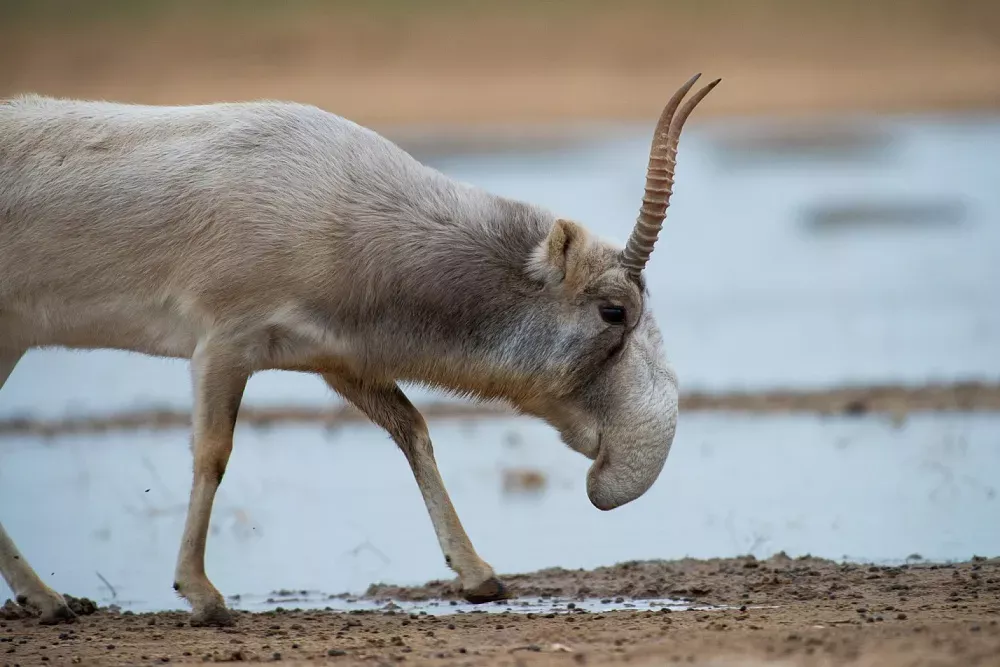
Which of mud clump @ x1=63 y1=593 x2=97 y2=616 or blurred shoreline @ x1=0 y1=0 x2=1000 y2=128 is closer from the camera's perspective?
mud clump @ x1=63 y1=593 x2=97 y2=616

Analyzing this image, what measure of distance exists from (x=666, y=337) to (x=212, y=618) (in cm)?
806

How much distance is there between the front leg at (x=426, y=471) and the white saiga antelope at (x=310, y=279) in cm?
2

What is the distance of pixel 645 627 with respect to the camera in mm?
5840

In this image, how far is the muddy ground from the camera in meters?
5.06

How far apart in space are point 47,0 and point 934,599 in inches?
1483

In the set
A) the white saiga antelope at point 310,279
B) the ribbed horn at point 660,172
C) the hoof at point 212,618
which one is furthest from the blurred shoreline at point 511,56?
the hoof at point 212,618

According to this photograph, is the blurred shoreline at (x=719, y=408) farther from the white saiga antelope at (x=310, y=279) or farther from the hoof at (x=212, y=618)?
the hoof at (x=212, y=618)

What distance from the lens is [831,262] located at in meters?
18.1

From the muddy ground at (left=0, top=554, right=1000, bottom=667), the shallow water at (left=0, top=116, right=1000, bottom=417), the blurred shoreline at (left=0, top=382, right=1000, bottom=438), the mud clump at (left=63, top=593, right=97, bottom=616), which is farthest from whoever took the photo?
the shallow water at (left=0, top=116, right=1000, bottom=417)

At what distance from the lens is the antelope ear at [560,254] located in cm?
667

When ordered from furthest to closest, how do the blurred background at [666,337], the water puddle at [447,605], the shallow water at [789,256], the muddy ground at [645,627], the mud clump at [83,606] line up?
1. the shallow water at [789,256]
2. the blurred background at [666,337]
3. the mud clump at [83,606]
4. the water puddle at [447,605]
5. the muddy ground at [645,627]

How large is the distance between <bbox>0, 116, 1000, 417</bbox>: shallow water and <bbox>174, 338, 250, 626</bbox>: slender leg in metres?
5.64

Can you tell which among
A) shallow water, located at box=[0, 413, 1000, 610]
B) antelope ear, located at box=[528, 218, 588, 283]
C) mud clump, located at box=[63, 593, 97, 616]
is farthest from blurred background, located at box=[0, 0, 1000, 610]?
antelope ear, located at box=[528, 218, 588, 283]

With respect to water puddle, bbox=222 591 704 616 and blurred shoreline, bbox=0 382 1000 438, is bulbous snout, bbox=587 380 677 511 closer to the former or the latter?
water puddle, bbox=222 591 704 616
